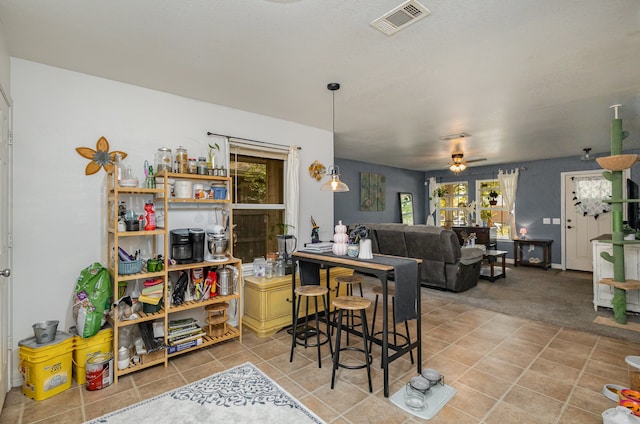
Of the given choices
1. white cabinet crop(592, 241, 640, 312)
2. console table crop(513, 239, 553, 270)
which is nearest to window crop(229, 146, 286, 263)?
white cabinet crop(592, 241, 640, 312)

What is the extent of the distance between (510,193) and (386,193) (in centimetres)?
290

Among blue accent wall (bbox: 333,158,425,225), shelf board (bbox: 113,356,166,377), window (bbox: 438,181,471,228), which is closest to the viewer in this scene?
shelf board (bbox: 113,356,166,377)

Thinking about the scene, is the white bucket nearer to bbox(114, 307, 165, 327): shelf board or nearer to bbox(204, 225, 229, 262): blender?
bbox(204, 225, 229, 262): blender

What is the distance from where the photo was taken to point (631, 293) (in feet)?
12.9

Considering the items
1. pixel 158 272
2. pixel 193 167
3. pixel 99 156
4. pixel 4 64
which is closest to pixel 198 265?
pixel 158 272

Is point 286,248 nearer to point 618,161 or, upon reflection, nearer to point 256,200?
point 256,200

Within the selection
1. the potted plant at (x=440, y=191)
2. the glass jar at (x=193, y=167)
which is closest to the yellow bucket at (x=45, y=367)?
the glass jar at (x=193, y=167)

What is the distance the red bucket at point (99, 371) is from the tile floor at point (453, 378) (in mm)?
60

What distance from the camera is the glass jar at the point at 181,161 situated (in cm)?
298

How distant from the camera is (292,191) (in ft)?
13.2

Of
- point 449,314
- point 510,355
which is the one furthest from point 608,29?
point 449,314

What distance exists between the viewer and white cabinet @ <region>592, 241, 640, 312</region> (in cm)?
386

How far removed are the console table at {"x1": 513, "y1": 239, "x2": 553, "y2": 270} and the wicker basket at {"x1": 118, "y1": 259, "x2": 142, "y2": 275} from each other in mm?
7488

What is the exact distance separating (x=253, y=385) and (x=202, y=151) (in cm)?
232
